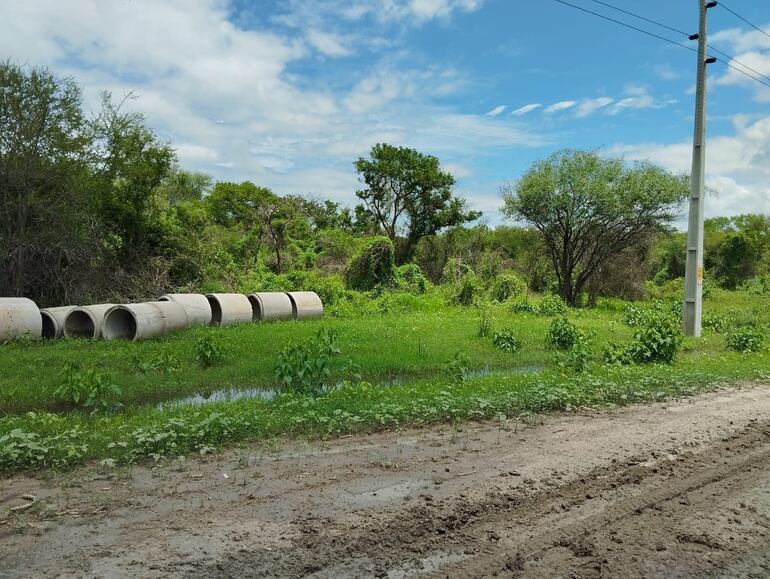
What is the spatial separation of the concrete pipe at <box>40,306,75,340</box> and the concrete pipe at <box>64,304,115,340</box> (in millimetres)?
113

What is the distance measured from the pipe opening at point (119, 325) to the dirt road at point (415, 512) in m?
10.9

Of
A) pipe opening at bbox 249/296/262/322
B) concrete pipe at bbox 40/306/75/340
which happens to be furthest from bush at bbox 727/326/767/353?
concrete pipe at bbox 40/306/75/340

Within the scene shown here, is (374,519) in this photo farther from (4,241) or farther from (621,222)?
(621,222)

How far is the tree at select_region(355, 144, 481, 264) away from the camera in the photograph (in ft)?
125

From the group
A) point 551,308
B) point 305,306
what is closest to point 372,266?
point 305,306

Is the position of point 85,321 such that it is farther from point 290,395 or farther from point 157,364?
point 290,395

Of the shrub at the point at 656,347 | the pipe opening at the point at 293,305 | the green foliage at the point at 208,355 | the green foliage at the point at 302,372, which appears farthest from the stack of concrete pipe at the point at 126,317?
the shrub at the point at 656,347

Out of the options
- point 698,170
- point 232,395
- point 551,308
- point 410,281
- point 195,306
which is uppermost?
point 698,170

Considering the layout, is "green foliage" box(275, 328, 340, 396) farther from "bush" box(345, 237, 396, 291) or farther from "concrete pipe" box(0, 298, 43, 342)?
"bush" box(345, 237, 396, 291)

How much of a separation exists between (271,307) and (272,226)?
11714mm

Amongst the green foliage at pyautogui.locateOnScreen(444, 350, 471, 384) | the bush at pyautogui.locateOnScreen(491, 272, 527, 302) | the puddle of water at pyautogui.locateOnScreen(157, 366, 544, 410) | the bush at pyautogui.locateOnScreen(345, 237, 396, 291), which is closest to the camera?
the puddle of water at pyautogui.locateOnScreen(157, 366, 544, 410)

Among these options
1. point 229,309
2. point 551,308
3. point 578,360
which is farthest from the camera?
point 551,308

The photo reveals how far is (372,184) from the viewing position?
3853cm

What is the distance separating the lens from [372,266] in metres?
29.4
